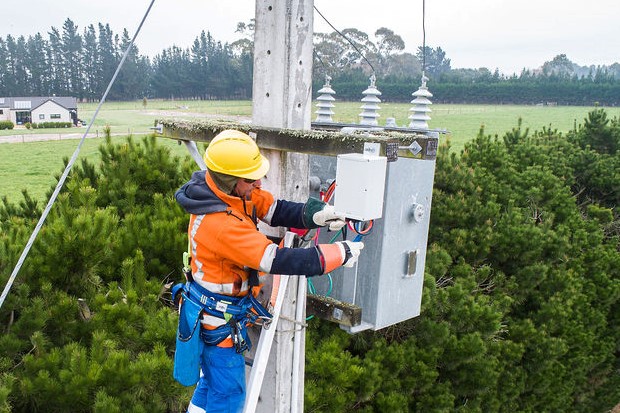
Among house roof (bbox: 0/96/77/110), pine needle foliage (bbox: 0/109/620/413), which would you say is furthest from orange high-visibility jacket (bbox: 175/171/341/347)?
house roof (bbox: 0/96/77/110)

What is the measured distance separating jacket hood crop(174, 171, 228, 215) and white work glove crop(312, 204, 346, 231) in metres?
0.48

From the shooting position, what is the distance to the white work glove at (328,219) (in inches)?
116

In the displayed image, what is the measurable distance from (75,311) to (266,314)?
204 centimetres

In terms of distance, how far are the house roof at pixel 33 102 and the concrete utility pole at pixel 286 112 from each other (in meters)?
37.4

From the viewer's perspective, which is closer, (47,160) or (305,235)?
(305,235)

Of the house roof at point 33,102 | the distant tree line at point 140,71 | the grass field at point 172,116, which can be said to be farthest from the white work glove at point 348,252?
the house roof at point 33,102

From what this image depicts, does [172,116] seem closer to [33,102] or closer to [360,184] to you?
[360,184]

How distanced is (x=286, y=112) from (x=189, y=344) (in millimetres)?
1303

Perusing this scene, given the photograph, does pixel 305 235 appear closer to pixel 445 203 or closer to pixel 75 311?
pixel 75 311

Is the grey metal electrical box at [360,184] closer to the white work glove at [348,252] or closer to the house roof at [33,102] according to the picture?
the white work glove at [348,252]

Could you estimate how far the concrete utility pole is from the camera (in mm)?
2889

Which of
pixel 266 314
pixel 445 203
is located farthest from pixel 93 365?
pixel 445 203

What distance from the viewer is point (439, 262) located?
6.83 meters

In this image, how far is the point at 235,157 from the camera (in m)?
2.73
